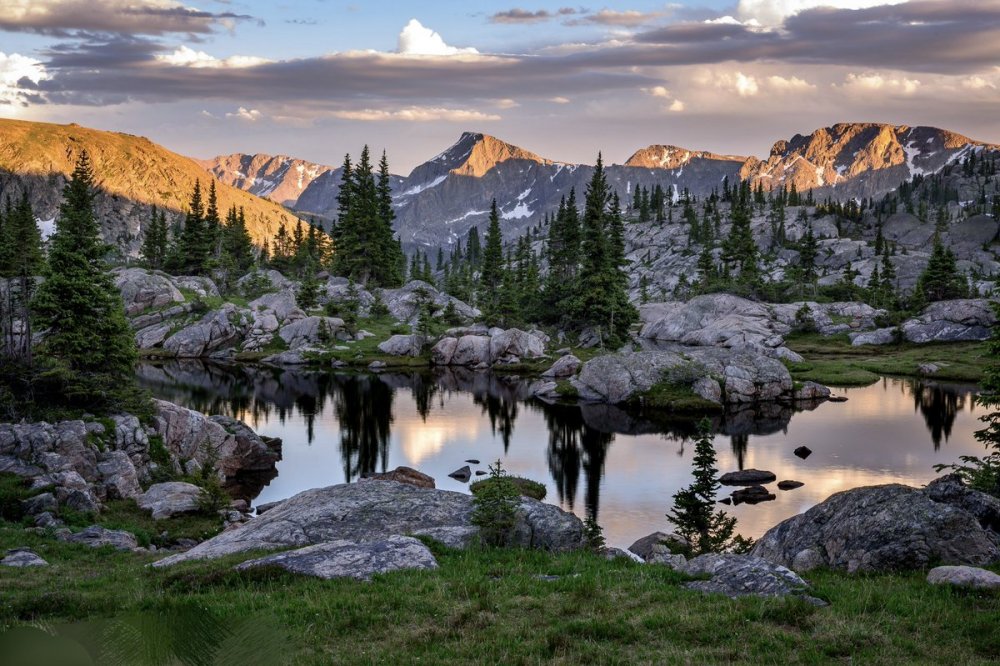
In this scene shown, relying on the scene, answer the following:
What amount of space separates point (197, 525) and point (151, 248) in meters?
123

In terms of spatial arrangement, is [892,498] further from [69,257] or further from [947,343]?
[947,343]

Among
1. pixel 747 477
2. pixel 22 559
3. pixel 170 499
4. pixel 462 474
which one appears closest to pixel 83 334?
pixel 170 499

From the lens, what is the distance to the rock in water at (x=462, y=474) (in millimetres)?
51062

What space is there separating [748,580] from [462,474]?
36811 mm

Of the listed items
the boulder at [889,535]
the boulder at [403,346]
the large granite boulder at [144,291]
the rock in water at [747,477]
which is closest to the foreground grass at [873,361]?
the rock in water at [747,477]

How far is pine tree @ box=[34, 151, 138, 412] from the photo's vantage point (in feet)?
138

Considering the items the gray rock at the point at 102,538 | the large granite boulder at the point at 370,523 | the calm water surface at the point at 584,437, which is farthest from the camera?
the calm water surface at the point at 584,437

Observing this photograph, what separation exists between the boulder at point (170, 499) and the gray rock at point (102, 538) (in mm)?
5558

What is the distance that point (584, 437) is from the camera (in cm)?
6278

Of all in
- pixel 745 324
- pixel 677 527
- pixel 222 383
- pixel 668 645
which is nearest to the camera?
pixel 668 645

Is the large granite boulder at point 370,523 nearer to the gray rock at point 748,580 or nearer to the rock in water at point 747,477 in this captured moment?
the gray rock at point 748,580

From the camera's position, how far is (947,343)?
11150 centimetres

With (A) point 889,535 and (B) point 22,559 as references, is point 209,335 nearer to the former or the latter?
(B) point 22,559

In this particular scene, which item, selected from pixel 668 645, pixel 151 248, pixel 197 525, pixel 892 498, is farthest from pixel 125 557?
pixel 151 248
